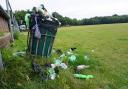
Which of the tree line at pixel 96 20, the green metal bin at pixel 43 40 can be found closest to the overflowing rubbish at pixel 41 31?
the green metal bin at pixel 43 40

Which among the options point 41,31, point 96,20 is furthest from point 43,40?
point 96,20

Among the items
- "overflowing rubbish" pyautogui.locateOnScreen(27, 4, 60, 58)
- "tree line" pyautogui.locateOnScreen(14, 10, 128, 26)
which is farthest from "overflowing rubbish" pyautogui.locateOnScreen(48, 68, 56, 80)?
"tree line" pyautogui.locateOnScreen(14, 10, 128, 26)

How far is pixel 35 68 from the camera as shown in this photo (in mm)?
4660

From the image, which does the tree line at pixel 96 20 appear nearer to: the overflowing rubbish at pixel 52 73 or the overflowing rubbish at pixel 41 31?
the overflowing rubbish at pixel 41 31

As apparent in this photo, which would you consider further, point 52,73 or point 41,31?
point 41,31

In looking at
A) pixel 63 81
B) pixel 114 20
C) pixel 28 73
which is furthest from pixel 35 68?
pixel 114 20

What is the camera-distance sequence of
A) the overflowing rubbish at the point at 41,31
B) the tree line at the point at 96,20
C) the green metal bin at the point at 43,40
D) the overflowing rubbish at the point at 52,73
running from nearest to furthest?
the overflowing rubbish at the point at 52,73 → the overflowing rubbish at the point at 41,31 → the green metal bin at the point at 43,40 → the tree line at the point at 96,20

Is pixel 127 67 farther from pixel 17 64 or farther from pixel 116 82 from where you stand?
pixel 17 64

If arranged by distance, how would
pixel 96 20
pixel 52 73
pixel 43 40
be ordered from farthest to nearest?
pixel 96 20
pixel 43 40
pixel 52 73

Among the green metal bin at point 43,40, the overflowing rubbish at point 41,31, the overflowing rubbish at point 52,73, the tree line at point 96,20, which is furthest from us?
the tree line at point 96,20

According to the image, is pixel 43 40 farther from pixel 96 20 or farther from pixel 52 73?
pixel 96 20

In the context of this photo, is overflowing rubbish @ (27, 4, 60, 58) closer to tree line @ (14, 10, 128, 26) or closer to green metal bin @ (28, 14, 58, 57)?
green metal bin @ (28, 14, 58, 57)

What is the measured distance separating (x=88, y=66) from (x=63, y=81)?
1.80m

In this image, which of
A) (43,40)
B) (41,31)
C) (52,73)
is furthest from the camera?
(43,40)
